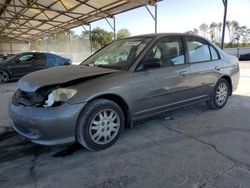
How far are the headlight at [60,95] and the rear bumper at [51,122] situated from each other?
0.25 ft

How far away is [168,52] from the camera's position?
3.80 meters

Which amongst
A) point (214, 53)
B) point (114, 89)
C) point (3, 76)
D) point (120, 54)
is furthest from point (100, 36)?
point (114, 89)

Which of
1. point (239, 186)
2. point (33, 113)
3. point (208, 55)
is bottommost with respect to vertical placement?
point (239, 186)

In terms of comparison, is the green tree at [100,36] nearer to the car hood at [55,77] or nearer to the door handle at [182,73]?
the door handle at [182,73]

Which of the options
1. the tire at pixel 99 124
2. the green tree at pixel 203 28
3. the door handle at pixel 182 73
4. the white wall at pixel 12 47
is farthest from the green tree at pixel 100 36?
the tire at pixel 99 124

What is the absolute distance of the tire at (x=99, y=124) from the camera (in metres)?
2.90

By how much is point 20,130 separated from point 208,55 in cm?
339

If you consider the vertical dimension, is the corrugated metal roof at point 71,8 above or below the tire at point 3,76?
above

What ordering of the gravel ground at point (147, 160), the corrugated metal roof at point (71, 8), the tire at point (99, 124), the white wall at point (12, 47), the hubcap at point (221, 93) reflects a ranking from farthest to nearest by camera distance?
1. the white wall at point (12, 47)
2. the corrugated metal roof at point (71, 8)
3. the hubcap at point (221, 93)
4. the tire at point (99, 124)
5. the gravel ground at point (147, 160)

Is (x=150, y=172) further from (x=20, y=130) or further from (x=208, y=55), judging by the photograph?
(x=208, y=55)

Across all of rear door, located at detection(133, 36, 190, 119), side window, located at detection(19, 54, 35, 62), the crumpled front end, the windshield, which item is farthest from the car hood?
side window, located at detection(19, 54, 35, 62)

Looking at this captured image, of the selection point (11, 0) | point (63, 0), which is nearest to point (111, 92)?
point (63, 0)

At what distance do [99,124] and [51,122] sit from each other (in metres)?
0.62

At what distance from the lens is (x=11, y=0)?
42.5ft
